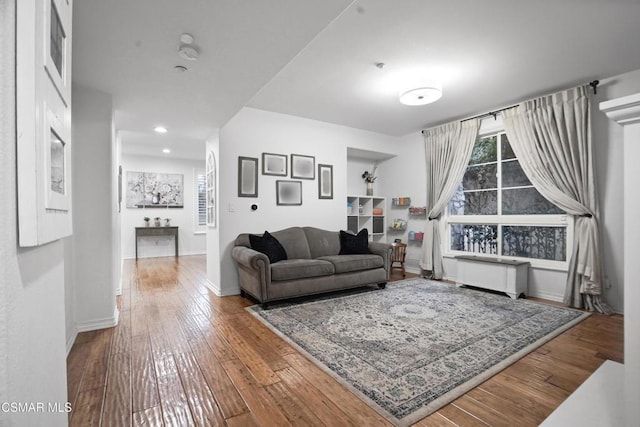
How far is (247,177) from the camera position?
426 centimetres

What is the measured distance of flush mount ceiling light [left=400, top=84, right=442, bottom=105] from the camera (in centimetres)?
324

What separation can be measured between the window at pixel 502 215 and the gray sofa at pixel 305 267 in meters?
1.56

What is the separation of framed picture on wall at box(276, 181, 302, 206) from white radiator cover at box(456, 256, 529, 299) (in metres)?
2.72

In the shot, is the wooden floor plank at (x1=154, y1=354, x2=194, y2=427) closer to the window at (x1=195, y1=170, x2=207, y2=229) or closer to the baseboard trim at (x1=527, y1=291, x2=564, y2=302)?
the baseboard trim at (x1=527, y1=291, x2=564, y2=302)

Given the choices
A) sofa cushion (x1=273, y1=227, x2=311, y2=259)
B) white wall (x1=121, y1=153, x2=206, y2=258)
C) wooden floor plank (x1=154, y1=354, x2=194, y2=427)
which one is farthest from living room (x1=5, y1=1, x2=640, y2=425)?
white wall (x1=121, y1=153, x2=206, y2=258)

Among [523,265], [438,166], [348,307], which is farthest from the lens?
[438,166]

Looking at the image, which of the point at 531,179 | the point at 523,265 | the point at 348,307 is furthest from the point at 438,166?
the point at 348,307

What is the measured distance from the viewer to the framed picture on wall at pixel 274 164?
4.41m

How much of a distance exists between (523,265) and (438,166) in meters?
2.04

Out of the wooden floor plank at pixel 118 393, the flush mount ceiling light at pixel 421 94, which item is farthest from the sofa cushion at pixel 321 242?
the wooden floor plank at pixel 118 393

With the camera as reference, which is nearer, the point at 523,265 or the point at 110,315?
the point at 110,315

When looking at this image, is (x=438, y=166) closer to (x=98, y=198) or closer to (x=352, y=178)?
(x=352, y=178)

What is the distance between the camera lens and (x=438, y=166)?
512cm

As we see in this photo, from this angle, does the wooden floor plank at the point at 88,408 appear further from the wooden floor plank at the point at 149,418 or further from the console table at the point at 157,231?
the console table at the point at 157,231
